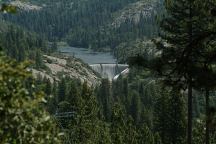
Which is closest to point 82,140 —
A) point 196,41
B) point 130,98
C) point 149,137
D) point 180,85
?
point 149,137

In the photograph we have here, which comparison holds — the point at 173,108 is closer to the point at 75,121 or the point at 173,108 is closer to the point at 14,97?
the point at 75,121

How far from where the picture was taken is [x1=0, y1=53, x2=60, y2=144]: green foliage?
6703mm

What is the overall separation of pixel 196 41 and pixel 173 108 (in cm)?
5584

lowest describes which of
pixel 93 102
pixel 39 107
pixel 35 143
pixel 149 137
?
pixel 149 137

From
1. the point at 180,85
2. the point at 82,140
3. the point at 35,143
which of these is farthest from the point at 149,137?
the point at 35,143

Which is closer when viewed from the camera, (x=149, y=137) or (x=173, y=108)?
(x=173, y=108)

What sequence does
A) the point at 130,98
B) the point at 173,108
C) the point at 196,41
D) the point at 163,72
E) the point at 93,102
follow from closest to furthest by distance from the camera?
1. the point at 196,41
2. the point at 163,72
3. the point at 173,108
4. the point at 93,102
5. the point at 130,98

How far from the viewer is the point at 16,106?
6770 millimetres

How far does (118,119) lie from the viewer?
75.9m

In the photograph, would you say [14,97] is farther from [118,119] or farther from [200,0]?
[118,119]

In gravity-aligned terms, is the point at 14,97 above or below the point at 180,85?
above

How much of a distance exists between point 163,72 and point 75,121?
55.7 m

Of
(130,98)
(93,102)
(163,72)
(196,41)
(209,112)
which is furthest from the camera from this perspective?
(130,98)

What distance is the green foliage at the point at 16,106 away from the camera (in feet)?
22.0
